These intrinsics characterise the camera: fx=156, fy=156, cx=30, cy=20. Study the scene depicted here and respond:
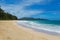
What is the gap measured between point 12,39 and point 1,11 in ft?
89.3

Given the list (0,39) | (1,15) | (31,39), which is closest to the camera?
(0,39)

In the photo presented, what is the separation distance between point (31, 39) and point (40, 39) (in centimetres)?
35

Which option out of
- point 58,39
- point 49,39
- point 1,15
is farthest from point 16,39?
point 1,15

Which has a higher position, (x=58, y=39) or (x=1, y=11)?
(x=1, y=11)

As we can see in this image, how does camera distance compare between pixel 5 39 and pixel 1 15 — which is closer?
pixel 5 39

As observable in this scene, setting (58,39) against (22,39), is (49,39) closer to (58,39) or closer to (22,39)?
(58,39)

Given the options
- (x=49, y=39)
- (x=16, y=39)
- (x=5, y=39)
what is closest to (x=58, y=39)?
(x=49, y=39)

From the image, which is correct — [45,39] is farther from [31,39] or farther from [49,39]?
[31,39]

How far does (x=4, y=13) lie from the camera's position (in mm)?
33344

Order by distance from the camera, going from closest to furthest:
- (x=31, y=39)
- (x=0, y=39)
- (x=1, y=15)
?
1. (x=0, y=39)
2. (x=31, y=39)
3. (x=1, y=15)

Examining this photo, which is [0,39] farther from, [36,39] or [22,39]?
[36,39]

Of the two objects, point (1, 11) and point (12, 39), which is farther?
point (1, 11)

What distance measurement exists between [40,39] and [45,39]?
0.71 ft

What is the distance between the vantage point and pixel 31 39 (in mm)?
5855
